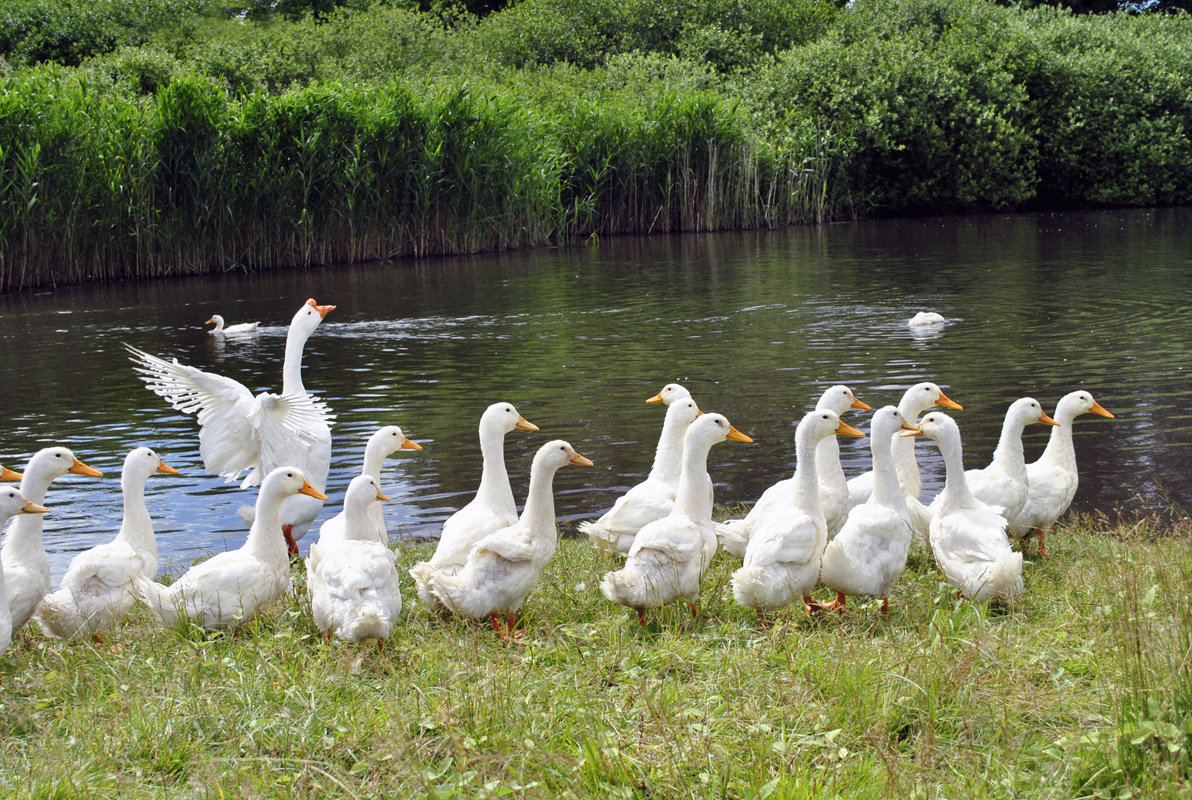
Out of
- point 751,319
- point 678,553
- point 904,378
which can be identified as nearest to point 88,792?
point 678,553

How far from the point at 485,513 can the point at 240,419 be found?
2595mm

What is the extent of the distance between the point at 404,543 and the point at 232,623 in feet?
7.68

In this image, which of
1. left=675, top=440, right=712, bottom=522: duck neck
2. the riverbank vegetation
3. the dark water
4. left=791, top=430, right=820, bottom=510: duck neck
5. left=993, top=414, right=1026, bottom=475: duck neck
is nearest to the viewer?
left=791, top=430, right=820, bottom=510: duck neck

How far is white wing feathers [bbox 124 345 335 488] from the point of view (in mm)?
8008

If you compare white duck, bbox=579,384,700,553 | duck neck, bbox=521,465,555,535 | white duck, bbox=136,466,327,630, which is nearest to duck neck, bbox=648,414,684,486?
white duck, bbox=579,384,700,553

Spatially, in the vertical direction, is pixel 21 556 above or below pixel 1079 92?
below

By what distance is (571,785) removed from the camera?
3.72 meters

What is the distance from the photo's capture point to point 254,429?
8109mm

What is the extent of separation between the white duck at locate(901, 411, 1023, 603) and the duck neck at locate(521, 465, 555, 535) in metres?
2.00

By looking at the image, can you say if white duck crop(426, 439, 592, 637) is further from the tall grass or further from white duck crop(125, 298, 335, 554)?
the tall grass

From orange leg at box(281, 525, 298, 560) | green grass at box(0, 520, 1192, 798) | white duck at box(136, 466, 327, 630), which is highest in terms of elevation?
white duck at box(136, 466, 327, 630)

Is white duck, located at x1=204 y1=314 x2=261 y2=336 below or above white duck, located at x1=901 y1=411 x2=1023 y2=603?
below

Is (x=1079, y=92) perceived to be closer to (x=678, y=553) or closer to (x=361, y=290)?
(x=361, y=290)

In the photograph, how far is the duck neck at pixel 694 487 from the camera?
596cm
